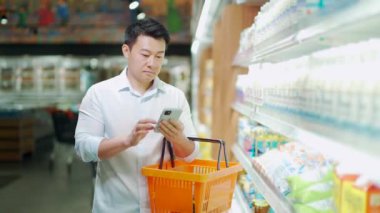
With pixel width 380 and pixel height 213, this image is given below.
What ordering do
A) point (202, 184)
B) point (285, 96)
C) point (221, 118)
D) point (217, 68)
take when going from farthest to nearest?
point (217, 68) → point (221, 118) → point (285, 96) → point (202, 184)

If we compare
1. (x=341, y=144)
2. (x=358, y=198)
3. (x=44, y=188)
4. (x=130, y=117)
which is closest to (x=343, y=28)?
(x=341, y=144)

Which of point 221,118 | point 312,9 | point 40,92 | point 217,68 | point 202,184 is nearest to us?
point 312,9

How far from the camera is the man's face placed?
8.64ft

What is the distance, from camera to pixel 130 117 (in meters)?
2.71

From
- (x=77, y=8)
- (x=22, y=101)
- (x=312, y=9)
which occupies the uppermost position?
(x=77, y=8)

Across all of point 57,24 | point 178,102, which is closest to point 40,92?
point 57,24

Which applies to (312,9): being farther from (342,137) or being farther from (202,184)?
(202,184)

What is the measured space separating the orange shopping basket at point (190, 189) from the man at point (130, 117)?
313 mm

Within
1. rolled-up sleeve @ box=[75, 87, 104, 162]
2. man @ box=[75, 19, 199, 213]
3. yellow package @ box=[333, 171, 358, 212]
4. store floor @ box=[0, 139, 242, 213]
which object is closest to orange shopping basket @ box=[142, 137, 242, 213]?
man @ box=[75, 19, 199, 213]

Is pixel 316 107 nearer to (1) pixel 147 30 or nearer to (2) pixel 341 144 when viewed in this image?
(2) pixel 341 144

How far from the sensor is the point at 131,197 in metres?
2.72

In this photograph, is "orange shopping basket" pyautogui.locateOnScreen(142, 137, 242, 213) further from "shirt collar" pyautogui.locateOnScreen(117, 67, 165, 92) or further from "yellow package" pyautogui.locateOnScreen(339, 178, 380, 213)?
"yellow package" pyautogui.locateOnScreen(339, 178, 380, 213)

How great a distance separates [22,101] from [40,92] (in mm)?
553

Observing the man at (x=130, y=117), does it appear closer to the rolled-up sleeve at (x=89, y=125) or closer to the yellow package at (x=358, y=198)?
the rolled-up sleeve at (x=89, y=125)
